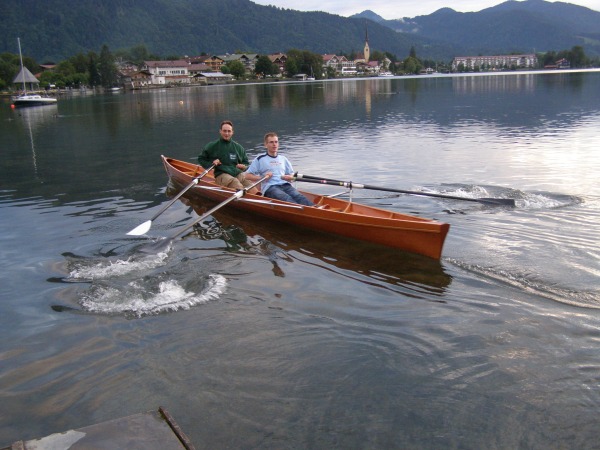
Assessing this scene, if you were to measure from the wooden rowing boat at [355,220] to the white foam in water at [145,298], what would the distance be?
303 centimetres

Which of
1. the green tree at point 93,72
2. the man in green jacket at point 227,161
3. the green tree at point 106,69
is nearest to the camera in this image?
the man in green jacket at point 227,161

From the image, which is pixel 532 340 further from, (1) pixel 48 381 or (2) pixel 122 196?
(2) pixel 122 196

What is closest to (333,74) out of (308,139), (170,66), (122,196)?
(170,66)

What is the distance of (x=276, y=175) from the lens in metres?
12.6

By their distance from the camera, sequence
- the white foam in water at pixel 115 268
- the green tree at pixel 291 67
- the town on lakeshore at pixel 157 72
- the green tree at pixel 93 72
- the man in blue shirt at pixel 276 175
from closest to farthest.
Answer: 1. the white foam in water at pixel 115 268
2. the man in blue shirt at pixel 276 175
3. the town on lakeshore at pixel 157 72
4. the green tree at pixel 93 72
5. the green tree at pixel 291 67

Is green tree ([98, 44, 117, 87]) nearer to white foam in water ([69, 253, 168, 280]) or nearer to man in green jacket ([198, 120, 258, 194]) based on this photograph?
man in green jacket ([198, 120, 258, 194])

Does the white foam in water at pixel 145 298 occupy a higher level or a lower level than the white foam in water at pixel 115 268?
lower

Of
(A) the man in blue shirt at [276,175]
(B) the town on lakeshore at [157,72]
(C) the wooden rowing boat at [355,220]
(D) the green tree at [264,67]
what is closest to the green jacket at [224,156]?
(C) the wooden rowing boat at [355,220]

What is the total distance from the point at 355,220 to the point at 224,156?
16.5ft

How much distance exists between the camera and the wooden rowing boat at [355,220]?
9.91 m

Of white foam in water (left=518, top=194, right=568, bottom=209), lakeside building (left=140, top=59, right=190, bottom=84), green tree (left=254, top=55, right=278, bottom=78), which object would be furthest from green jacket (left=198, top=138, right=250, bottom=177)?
green tree (left=254, top=55, right=278, bottom=78)

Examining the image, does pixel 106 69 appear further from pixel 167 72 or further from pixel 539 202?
pixel 539 202

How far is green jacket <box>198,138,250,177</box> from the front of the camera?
47.1ft

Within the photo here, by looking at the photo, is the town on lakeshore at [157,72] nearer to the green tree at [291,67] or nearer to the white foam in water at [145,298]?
the green tree at [291,67]
